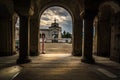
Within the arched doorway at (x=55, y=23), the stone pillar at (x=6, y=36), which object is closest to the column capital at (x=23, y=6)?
the stone pillar at (x=6, y=36)

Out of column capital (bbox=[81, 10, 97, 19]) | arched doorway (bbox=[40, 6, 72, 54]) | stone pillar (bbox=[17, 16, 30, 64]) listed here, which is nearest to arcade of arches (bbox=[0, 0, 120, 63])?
column capital (bbox=[81, 10, 97, 19])

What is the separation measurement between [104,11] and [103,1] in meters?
2.93

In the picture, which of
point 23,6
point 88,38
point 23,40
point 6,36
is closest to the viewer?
point 23,6

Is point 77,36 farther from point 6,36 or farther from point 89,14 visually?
point 6,36

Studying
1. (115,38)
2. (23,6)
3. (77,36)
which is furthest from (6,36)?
(115,38)

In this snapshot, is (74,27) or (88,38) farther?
(74,27)

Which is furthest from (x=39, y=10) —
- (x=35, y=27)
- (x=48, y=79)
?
(x=48, y=79)

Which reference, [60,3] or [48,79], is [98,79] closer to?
[48,79]

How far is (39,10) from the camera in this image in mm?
15453

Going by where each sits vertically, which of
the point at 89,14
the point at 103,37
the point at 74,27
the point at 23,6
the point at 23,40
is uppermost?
the point at 23,6

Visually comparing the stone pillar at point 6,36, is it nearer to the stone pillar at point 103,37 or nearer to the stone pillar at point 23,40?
the stone pillar at point 23,40

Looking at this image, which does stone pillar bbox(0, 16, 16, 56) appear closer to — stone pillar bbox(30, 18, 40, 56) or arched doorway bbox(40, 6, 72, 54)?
stone pillar bbox(30, 18, 40, 56)

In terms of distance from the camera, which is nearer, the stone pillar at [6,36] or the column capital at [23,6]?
the column capital at [23,6]

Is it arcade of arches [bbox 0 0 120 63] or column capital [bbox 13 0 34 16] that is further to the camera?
arcade of arches [bbox 0 0 120 63]
